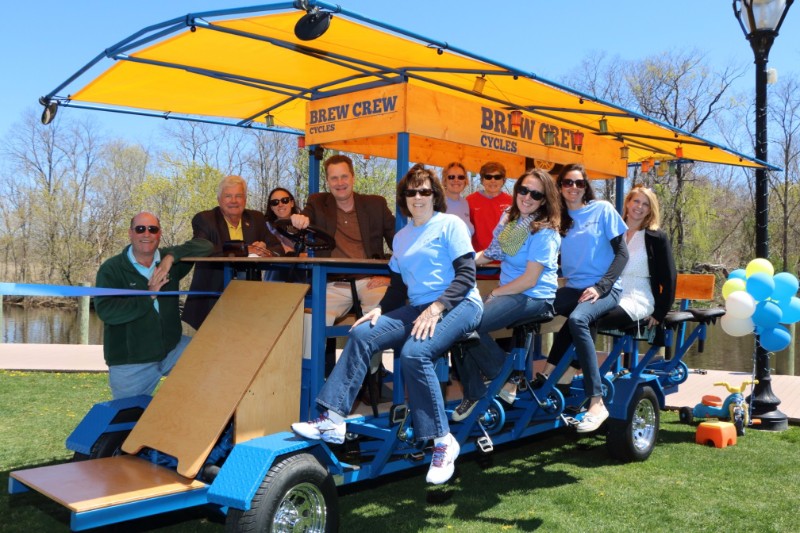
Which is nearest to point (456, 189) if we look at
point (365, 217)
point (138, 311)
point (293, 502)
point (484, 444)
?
point (365, 217)

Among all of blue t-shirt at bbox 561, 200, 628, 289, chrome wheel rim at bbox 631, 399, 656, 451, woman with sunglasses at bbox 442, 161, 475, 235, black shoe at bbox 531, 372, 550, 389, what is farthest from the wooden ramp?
chrome wheel rim at bbox 631, 399, 656, 451

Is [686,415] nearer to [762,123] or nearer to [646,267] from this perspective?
[646,267]

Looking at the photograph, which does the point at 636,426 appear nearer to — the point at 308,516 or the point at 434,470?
the point at 434,470

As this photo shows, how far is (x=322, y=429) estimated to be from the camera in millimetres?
3912

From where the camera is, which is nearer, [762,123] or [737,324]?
[737,324]

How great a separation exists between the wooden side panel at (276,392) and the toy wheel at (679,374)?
14.3ft

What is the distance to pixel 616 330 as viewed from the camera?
236 inches

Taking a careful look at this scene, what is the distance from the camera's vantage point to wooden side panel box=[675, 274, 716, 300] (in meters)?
7.12

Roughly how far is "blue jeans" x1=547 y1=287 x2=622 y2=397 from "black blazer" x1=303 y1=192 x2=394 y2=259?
4.48 ft

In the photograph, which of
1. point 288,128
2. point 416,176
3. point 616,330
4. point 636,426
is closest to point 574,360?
point 616,330

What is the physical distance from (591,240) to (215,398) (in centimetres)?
288

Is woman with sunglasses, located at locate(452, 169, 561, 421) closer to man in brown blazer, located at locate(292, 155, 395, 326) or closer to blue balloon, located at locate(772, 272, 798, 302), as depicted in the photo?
man in brown blazer, located at locate(292, 155, 395, 326)

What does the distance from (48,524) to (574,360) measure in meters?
3.73

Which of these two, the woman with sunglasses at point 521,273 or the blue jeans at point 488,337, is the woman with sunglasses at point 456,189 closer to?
the woman with sunglasses at point 521,273
